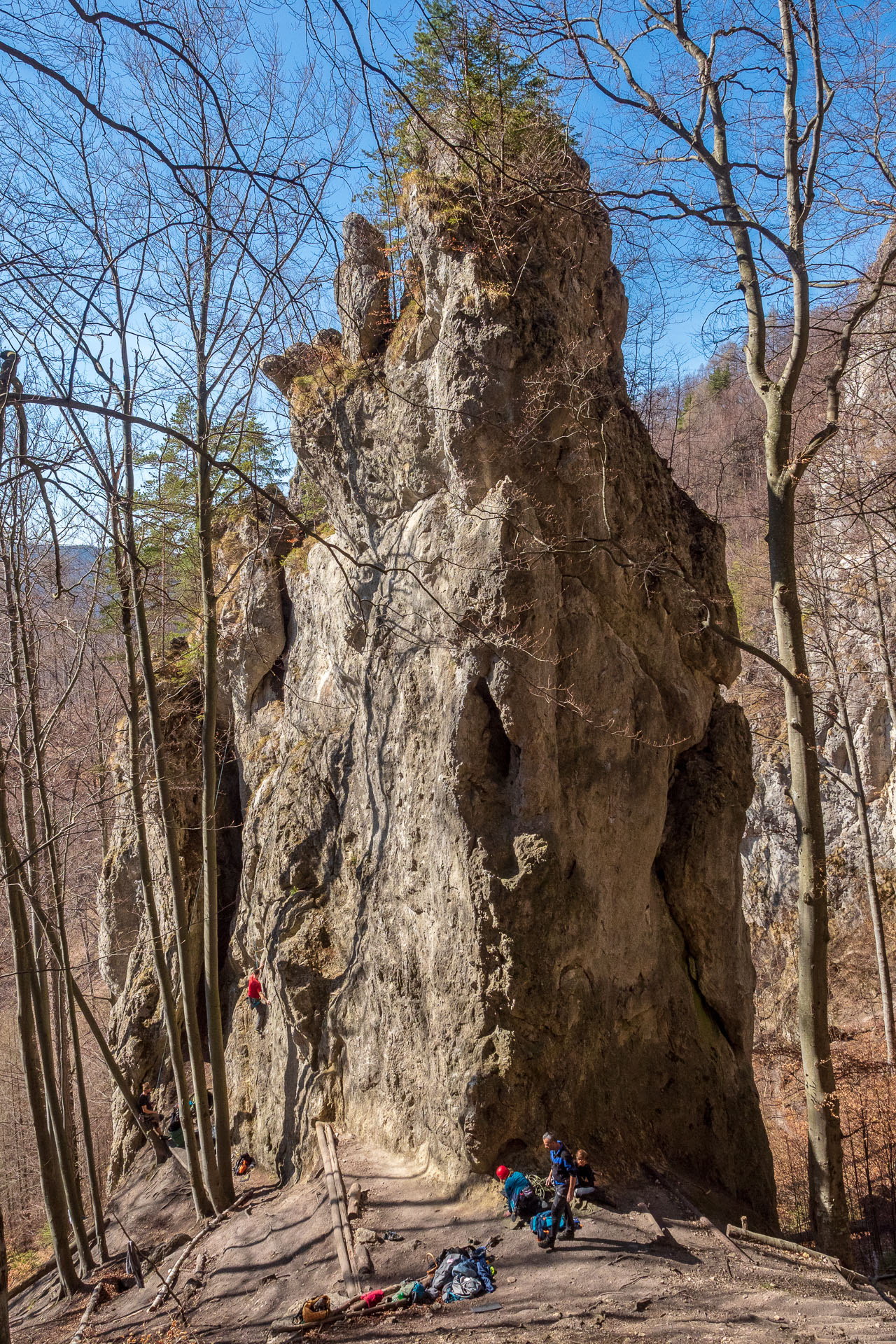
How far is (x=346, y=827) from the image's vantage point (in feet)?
36.4

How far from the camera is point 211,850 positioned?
10.4m

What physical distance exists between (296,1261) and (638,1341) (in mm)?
4058

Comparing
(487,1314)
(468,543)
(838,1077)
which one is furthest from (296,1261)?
(838,1077)

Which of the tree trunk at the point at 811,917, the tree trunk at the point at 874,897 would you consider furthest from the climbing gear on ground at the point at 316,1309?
the tree trunk at the point at 874,897

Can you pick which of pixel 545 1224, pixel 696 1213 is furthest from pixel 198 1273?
pixel 696 1213

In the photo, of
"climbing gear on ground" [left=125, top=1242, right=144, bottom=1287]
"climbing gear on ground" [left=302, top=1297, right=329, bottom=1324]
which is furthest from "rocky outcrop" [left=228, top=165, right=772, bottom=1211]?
"climbing gear on ground" [left=125, top=1242, right=144, bottom=1287]

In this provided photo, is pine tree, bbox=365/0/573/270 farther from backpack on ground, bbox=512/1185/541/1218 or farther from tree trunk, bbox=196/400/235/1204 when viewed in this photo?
backpack on ground, bbox=512/1185/541/1218

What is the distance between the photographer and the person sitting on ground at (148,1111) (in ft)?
46.6

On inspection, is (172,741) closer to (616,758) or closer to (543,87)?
(616,758)

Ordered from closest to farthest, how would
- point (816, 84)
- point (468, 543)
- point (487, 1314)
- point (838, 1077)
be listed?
1. point (487, 1314)
2. point (816, 84)
3. point (468, 543)
4. point (838, 1077)

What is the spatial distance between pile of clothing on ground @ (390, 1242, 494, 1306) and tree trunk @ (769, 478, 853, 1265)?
3.41 m

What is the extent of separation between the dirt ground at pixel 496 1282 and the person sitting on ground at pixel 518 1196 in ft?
0.40

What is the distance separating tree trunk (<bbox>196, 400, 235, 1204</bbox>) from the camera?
33.0ft

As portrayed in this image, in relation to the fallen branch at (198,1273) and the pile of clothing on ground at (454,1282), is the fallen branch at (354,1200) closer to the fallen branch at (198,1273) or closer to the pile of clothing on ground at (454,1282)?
the pile of clothing on ground at (454,1282)
